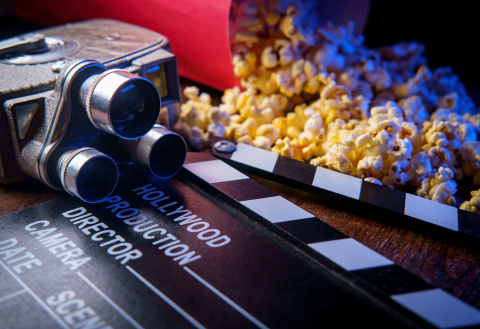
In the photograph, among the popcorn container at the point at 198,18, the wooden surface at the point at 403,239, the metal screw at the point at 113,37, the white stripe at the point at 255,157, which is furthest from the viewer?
the popcorn container at the point at 198,18

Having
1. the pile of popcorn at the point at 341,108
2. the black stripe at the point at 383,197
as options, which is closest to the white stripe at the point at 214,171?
the pile of popcorn at the point at 341,108

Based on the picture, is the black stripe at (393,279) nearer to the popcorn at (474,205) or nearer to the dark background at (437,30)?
the popcorn at (474,205)

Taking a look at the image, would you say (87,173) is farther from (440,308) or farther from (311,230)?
(440,308)

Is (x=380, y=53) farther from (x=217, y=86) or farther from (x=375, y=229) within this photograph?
(x=375, y=229)

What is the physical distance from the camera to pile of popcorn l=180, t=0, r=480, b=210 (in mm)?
841

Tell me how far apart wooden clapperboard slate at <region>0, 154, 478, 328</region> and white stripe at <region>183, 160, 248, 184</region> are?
0.24ft

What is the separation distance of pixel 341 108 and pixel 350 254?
48 centimetres

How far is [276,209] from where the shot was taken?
0.74m

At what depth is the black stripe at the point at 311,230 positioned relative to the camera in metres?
0.67

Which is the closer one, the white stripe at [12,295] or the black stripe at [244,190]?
the white stripe at [12,295]

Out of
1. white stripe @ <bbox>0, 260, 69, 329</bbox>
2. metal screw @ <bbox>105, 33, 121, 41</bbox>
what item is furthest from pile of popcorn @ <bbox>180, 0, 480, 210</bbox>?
white stripe @ <bbox>0, 260, 69, 329</bbox>

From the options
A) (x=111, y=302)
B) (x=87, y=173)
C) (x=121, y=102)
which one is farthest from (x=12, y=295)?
(x=121, y=102)

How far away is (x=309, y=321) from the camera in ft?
1.79

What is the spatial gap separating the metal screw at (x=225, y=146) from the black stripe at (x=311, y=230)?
282 millimetres
